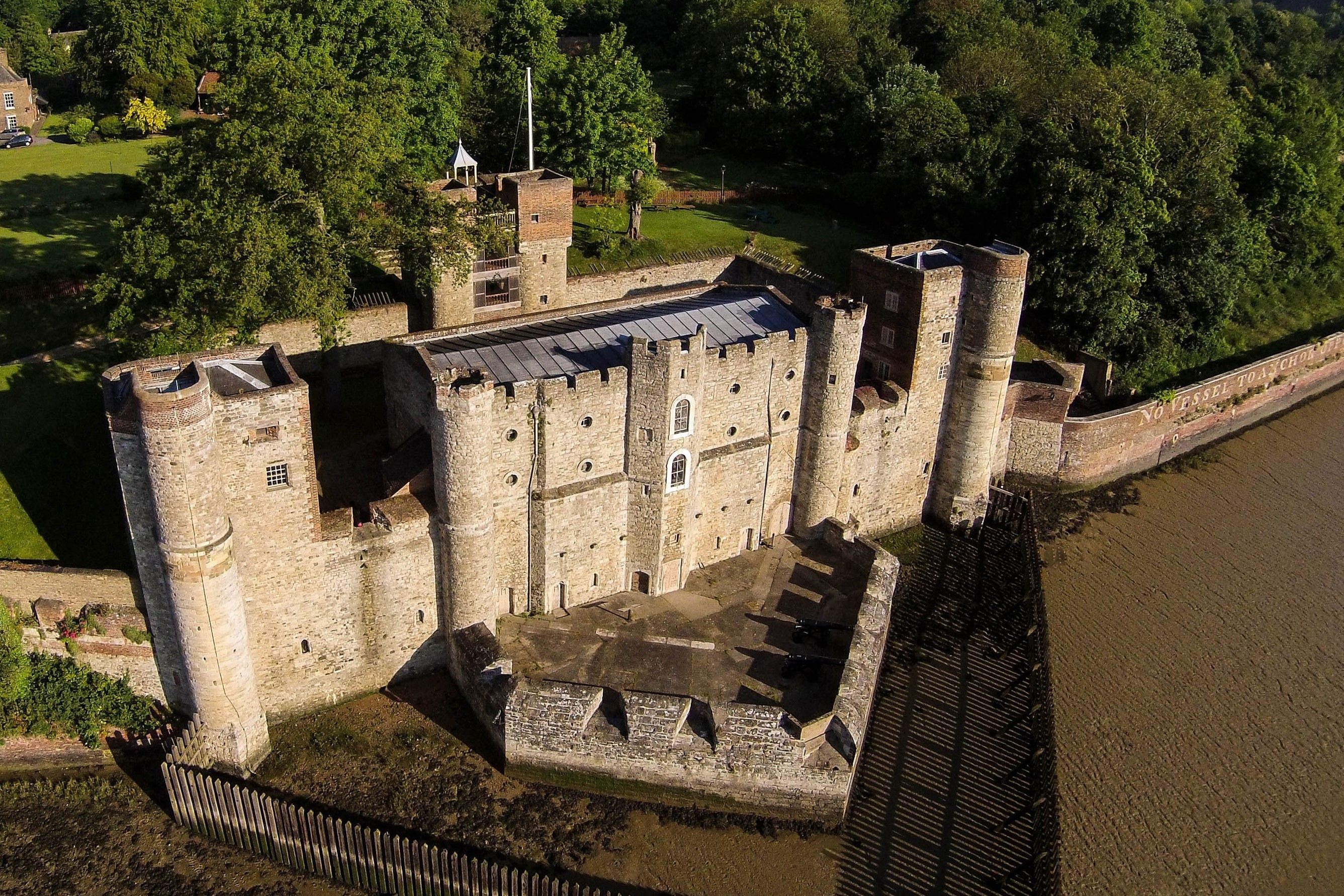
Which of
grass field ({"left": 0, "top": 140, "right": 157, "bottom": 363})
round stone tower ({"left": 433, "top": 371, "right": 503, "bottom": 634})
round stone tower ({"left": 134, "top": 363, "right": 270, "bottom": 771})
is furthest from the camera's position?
grass field ({"left": 0, "top": 140, "right": 157, "bottom": 363})

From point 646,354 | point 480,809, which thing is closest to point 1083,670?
point 646,354

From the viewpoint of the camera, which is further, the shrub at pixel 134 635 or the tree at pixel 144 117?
the tree at pixel 144 117

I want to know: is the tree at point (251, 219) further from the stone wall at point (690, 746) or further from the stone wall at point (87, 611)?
the stone wall at point (690, 746)

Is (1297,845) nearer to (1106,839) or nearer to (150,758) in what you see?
(1106,839)

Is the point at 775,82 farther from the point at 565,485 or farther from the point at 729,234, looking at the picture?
the point at 565,485

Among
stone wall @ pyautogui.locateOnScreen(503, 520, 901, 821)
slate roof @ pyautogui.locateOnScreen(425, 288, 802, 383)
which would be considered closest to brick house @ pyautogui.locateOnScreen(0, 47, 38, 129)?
slate roof @ pyautogui.locateOnScreen(425, 288, 802, 383)

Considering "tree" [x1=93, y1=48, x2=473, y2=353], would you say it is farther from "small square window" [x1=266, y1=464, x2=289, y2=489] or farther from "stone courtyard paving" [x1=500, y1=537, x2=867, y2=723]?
"stone courtyard paving" [x1=500, y1=537, x2=867, y2=723]

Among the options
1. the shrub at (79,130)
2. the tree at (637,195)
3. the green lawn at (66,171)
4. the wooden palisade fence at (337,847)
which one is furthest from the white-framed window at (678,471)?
the shrub at (79,130)
